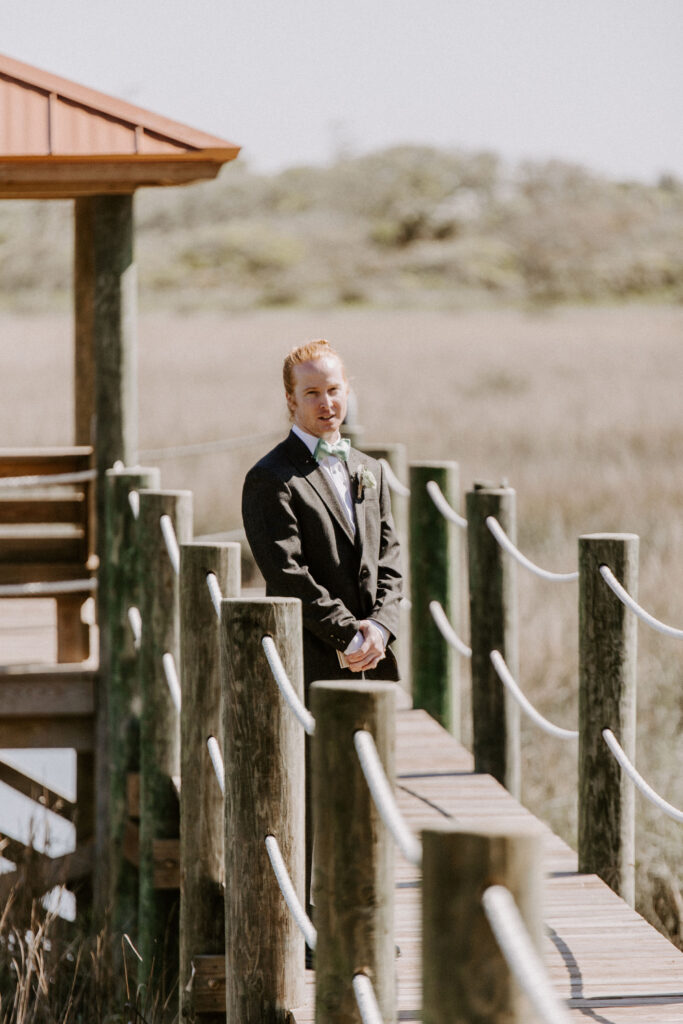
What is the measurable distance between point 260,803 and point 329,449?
97cm

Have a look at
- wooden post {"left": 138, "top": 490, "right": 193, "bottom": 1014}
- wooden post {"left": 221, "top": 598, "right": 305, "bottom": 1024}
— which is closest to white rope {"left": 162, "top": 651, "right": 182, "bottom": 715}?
wooden post {"left": 138, "top": 490, "right": 193, "bottom": 1014}

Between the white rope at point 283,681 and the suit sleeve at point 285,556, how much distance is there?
1.77 feet

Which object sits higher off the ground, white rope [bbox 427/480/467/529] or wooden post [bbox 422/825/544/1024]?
white rope [bbox 427/480/467/529]

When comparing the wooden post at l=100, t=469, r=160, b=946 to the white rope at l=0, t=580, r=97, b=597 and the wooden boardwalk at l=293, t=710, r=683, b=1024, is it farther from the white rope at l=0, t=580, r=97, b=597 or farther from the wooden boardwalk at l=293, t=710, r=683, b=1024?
the wooden boardwalk at l=293, t=710, r=683, b=1024

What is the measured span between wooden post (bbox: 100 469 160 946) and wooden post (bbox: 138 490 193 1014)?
78 centimetres

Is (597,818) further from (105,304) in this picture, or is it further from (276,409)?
(276,409)

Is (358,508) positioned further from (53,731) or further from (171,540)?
(53,731)

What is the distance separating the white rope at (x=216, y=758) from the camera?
3709 millimetres

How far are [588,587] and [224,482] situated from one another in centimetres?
1128

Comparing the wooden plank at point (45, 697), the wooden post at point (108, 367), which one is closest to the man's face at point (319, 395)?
the wooden post at point (108, 367)

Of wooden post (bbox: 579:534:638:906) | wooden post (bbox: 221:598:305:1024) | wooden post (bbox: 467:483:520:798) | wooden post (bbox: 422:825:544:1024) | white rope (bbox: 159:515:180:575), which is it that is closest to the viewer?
wooden post (bbox: 422:825:544:1024)

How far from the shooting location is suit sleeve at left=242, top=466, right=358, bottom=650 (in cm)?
354

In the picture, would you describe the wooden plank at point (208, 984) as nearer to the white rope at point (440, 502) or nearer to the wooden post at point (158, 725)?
the wooden post at point (158, 725)

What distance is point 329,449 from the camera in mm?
3654
